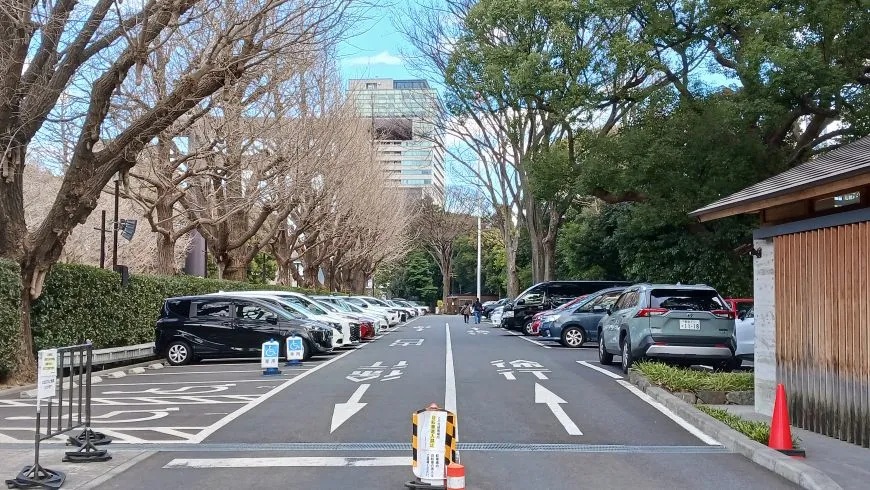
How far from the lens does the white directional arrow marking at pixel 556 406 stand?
10.4 metres

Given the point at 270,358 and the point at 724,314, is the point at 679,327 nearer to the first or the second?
the point at 724,314

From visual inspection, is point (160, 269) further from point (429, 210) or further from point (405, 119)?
point (429, 210)

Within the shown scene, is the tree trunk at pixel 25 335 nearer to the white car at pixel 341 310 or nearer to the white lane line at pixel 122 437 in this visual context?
the white lane line at pixel 122 437

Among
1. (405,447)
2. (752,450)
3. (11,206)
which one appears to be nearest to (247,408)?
(405,447)

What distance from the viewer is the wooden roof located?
8.53m

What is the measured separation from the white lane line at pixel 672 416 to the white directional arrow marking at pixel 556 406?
1344mm

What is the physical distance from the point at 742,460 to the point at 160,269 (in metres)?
21.8

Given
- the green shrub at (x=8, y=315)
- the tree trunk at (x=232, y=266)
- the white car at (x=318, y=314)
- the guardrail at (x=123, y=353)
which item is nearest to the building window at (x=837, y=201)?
the green shrub at (x=8, y=315)

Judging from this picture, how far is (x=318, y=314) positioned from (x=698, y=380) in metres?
14.2

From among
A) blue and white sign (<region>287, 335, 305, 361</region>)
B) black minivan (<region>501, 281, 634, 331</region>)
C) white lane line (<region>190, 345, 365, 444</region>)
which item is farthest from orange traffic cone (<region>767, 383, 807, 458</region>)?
black minivan (<region>501, 281, 634, 331</region>)

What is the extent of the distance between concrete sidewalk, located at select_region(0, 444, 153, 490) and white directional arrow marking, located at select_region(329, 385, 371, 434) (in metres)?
2.47

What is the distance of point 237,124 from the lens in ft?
81.0

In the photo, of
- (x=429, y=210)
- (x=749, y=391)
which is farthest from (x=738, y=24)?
(x=429, y=210)

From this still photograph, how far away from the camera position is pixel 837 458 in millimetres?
8359
